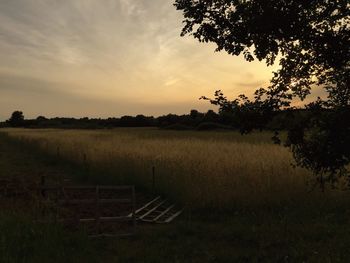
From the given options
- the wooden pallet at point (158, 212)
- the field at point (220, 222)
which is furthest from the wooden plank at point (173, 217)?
the field at point (220, 222)

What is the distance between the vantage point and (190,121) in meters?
101

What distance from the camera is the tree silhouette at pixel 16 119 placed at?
177 m

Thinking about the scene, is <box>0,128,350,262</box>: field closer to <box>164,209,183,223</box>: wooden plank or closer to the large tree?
<box>164,209,183,223</box>: wooden plank

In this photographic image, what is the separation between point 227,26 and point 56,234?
5912 mm

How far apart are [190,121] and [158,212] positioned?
8628 cm

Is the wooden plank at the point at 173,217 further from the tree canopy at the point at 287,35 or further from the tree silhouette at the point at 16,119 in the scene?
the tree silhouette at the point at 16,119

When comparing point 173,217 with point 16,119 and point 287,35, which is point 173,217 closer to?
→ point 287,35

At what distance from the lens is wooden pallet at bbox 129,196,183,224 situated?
44.0 ft

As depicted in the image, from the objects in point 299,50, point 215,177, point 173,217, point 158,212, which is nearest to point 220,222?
point 173,217

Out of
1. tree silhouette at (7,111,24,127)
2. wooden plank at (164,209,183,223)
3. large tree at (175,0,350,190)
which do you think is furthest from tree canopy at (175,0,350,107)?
tree silhouette at (7,111,24,127)

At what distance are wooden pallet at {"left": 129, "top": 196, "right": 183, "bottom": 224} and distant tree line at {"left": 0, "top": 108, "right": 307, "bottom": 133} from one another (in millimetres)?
3263

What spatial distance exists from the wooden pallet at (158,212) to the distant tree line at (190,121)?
128 inches

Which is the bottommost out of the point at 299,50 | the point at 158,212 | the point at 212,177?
the point at 158,212

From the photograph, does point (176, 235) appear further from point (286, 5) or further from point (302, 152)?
point (286, 5)
